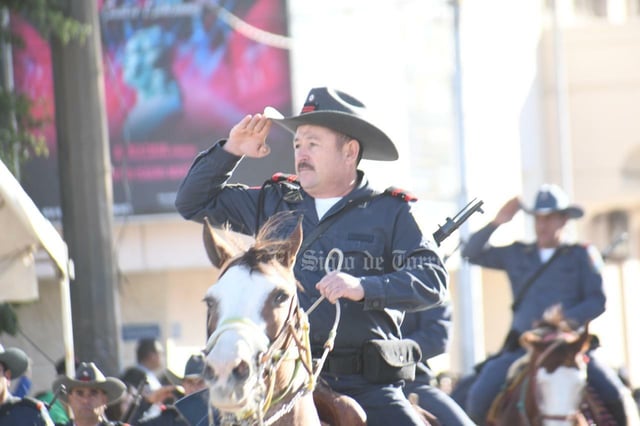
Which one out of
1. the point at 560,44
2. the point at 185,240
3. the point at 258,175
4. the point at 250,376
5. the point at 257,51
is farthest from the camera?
the point at 560,44

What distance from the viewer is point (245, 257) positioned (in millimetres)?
6195

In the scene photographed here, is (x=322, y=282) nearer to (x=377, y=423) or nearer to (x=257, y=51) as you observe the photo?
(x=377, y=423)

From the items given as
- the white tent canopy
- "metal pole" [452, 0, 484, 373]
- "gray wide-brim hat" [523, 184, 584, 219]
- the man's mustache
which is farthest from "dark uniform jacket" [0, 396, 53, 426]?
"metal pole" [452, 0, 484, 373]

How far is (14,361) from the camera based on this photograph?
35.4 feet

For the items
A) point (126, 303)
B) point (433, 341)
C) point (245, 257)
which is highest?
point (245, 257)

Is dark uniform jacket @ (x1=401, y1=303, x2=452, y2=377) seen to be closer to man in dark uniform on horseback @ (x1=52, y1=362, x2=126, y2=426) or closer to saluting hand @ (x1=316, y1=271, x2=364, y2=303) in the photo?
man in dark uniform on horseback @ (x1=52, y1=362, x2=126, y2=426)

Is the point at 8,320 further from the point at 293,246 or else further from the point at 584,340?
the point at 293,246

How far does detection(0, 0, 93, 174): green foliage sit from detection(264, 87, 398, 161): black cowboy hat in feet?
18.9

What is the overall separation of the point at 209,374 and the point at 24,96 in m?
10.2

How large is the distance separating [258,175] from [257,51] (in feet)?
7.80

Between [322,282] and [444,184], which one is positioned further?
[444,184]

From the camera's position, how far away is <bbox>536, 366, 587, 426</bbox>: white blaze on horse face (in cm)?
1056

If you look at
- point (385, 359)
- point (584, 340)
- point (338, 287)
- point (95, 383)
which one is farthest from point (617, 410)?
point (338, 287)

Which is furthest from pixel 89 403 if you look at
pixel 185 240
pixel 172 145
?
pixel 185 240
